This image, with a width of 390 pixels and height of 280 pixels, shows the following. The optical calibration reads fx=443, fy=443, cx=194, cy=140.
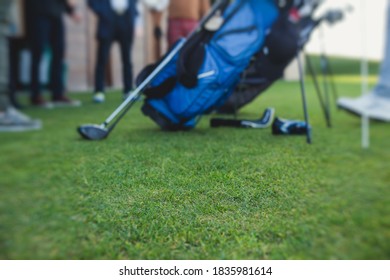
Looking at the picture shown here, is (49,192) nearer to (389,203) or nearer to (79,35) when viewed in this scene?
(389,203)

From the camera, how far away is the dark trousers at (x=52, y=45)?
8.21ft

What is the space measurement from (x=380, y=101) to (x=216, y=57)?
33.4 inches

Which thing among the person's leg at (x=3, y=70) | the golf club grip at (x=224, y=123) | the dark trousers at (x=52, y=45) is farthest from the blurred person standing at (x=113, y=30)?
the golf club grip at (x=224, y=123)

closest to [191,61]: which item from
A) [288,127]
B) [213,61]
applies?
[213,61]

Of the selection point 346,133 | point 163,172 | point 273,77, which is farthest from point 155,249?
point 273,77

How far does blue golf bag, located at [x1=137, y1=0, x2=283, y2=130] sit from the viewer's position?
130 cm

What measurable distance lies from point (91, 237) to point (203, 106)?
0.78m

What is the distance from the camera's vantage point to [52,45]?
8.55ft

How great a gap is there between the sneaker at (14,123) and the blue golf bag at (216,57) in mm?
569

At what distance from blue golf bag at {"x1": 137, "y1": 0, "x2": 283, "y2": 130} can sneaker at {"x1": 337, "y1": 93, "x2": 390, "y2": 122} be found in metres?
0.53

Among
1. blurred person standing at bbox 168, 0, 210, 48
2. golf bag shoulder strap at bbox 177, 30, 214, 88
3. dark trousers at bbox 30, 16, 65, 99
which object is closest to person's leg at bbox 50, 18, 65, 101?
dark trousers at bbox 30, 16, 65, 99

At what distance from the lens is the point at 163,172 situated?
82 cm

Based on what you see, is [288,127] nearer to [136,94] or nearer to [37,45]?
[136,94]

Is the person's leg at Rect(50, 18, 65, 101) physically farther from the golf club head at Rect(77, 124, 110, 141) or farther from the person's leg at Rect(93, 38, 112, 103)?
the golf club head at Rect(77, 124, 110, 141)
